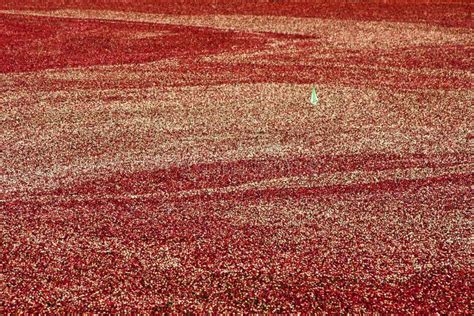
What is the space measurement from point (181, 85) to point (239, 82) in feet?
1.96

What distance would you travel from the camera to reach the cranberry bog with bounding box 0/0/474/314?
3148mm

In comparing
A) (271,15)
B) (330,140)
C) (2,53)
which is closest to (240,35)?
(271,15)

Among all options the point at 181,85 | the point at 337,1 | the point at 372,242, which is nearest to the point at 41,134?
the point at 181,85

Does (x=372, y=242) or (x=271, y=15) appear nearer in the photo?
(x=372, y=242)

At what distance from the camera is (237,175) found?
4.37 m

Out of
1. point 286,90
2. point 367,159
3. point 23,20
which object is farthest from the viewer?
point 23,20

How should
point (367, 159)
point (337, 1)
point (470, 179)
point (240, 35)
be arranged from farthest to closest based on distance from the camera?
point (337, 1) → point (240, 35) → point (367, 159) → point (470, 179)

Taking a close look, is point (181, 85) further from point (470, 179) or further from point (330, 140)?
point (470, 179)

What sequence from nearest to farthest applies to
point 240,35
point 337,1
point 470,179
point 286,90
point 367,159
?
point 470,179
point 367,159
point 286,90
point 240,35
point 337,1

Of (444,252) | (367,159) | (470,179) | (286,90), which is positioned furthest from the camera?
(286,90)

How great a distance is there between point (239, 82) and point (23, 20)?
4.81 meters

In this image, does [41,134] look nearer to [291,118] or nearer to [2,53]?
[291,118]

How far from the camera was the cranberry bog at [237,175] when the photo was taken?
3148mm

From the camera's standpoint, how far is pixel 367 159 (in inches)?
182
